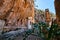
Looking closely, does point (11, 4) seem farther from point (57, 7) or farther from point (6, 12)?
point (57, 7)

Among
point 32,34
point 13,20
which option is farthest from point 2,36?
point 13,20

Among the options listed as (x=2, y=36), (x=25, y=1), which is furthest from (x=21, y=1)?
(x=2, y=36)

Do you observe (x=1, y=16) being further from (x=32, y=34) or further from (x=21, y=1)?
(x=32, y=34)

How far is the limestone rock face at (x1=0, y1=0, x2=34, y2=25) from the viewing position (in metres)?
9.64

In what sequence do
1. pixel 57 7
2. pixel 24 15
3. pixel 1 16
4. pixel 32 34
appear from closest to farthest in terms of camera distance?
pixel 57 7
pixel 32 34
pixel 1 16
pixel 24 15

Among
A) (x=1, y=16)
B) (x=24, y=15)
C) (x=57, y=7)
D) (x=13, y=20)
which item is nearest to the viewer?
(x=57, y=7)

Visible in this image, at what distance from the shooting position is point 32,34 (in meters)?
5.83

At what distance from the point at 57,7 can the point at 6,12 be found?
507cm

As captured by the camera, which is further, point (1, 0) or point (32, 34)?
point (1, 0)

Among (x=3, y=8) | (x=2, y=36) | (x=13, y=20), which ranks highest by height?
(x=3, y=8)

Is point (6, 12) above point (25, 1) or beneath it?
beneath

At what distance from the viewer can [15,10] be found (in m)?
10.3

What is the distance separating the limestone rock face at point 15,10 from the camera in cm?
964

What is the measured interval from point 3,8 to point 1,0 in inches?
18.0
